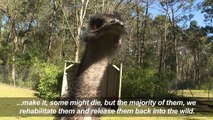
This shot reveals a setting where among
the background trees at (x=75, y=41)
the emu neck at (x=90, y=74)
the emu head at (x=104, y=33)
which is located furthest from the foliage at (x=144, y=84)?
the emu head at (x=104, y=33)

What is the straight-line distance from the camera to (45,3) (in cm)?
3272

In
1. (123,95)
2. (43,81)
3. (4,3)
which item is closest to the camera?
(43,81)

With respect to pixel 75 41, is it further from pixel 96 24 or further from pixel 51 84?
pixel 96 24

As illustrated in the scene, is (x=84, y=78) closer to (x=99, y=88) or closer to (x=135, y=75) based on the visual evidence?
(x=99, y=88)

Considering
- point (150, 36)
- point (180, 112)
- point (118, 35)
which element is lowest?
point (180, 112)

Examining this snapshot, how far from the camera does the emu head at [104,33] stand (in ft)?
5.79

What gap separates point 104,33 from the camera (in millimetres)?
1775

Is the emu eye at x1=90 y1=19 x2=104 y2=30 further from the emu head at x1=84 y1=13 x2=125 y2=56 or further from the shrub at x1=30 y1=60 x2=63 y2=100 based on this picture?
the shrub at x1=30 y1=60 x2=63 y2=100

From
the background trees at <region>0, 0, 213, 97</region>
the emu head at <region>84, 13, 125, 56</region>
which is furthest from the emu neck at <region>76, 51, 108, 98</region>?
the background trees at <region>0, 0, 213, 97</region>

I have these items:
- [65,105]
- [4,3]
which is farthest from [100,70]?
[4,3]

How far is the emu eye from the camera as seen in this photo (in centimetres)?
184

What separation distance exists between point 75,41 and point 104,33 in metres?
16.5

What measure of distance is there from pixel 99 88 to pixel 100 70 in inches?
5.4

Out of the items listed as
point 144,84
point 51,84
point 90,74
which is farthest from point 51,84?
point 90,74
